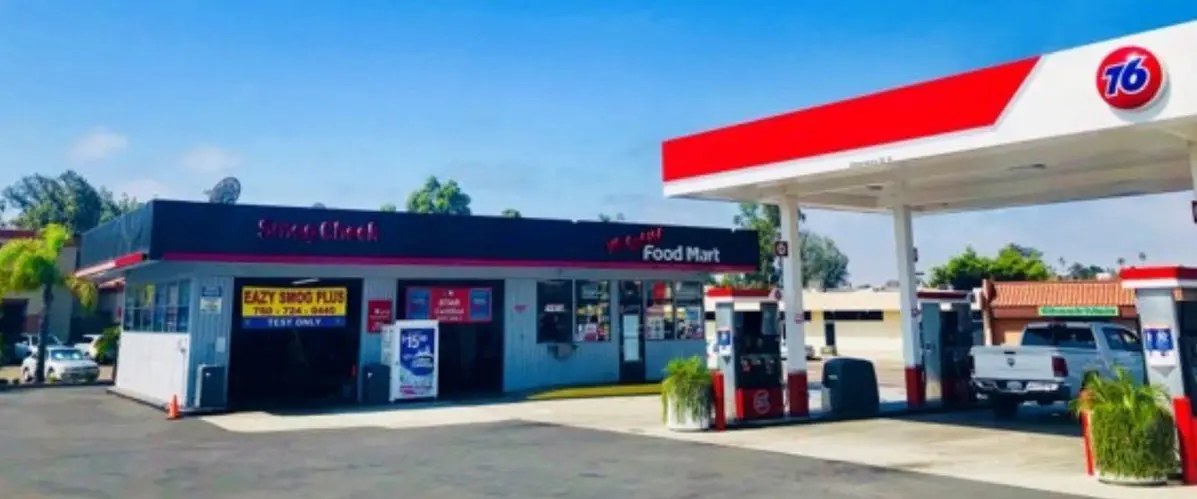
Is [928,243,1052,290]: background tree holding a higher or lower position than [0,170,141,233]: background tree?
lower

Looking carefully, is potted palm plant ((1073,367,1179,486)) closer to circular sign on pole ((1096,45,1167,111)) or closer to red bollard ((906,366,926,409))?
circular sign on pole ((1096,45,1167,111))

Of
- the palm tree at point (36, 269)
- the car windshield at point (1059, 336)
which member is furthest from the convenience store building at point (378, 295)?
the car windshield at point (1059, 336)

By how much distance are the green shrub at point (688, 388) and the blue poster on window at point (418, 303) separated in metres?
9.10

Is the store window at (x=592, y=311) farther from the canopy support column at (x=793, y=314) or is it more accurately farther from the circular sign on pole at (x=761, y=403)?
the circular sign on pole at (x=761, y=403)

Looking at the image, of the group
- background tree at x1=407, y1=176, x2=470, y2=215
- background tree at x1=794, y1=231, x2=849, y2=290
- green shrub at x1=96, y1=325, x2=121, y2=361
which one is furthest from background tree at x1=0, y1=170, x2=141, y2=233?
background tree at x1=794, y1=231, x2=849, y2=290

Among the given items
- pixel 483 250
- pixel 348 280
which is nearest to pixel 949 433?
pixel 483 250

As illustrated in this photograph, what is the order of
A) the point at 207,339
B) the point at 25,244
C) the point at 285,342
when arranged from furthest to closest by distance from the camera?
the point at 25,244 → the point at 285,342 → the point at 207,339

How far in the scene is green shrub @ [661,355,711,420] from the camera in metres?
15.3

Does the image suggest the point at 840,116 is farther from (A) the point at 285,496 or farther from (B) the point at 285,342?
(B) the point at 285,342

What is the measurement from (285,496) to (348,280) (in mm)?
12752

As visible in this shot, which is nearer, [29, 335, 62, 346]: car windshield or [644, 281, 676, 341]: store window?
[644, 281, 676, 341]: store window

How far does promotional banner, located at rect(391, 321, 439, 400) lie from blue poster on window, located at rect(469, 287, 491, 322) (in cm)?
175

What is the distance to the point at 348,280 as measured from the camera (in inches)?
859

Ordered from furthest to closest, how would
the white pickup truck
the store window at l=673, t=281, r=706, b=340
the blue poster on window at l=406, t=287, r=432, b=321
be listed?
1. the store window at l=673, t=281, r=706, b=340
2. the blue poster on window at l=406, t=287, r=432, b=321
3. the white pickup truck
